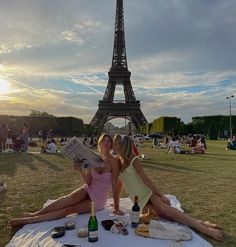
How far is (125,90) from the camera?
2881 inches

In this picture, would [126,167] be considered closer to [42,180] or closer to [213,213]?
[213,213]

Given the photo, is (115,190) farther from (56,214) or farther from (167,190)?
(167,190)

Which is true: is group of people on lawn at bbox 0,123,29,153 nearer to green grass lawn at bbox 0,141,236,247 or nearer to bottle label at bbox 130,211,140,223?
green grass lawn at bbox 0,141,236,247

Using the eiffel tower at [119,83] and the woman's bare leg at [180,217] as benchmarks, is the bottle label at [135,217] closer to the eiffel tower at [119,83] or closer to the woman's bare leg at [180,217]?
the woman's bare leg at [180,217]

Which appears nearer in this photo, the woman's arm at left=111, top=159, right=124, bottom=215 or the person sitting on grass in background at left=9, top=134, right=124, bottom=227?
the person sitting on grass in background at left=9, top=134, right=124, bottom=227

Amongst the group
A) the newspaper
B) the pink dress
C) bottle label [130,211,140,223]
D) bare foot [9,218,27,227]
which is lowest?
bare foot [9,218,27,227]

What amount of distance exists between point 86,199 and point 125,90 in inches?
2651

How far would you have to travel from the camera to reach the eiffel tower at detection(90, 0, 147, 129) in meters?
72.1

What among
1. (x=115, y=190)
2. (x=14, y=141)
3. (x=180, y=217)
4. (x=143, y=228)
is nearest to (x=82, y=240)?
(x=143, y=228)

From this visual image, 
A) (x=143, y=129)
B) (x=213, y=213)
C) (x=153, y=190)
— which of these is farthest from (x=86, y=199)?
(x=143, y=129)

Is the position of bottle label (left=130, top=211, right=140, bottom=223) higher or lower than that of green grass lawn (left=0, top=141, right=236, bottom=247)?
higher

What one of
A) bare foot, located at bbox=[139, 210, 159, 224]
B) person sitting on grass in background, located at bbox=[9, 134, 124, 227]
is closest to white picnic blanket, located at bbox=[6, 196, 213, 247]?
bare foot, located at bbox=[139, 210, 159, 224]

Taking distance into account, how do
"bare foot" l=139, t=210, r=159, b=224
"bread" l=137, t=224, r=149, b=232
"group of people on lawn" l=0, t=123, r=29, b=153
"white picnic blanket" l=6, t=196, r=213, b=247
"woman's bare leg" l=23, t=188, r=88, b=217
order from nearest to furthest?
"white picnic blanket" l=6, t=196, r=213, b=247
"bread" l=137, t=224, r=149, b=232
"bare foot" l=139, t=210, r=159, b=224
"woman's bare leg" l=23, t=188, r=88, b=217
"group of people on lawn" l=0, t=123, r=29, b=153

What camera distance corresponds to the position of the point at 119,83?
73938mm
